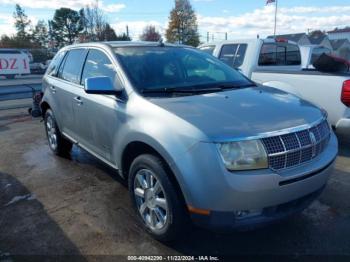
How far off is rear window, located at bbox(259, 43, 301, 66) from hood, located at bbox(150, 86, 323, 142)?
4091 millimetres

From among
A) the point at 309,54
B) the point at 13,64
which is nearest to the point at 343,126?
the point at 309,54

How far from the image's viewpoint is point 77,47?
16.6ft

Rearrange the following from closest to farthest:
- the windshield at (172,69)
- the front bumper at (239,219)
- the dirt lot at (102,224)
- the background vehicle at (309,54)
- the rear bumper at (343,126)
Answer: the front bumper at (239,219) → the dirt lot at (102,224) → the windshield at (172,69) → the rear bumper at (343,126) → the background vehicle at (309,54)

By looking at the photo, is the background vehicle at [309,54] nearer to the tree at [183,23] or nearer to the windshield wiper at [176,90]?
the windshield wiper at [176,90]

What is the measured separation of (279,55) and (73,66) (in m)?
4.94

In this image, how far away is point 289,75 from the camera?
605 cm

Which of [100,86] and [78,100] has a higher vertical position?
[100,86]

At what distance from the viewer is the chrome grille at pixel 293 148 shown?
2.70 metres

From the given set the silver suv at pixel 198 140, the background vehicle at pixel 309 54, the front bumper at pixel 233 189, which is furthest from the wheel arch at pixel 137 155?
the background vehicle at pixel 309 54

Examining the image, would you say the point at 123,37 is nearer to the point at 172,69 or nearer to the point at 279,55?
the point at 279,55

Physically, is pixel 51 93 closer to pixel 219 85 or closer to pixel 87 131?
pixel 87 131

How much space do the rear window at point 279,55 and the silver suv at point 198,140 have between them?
342 centimetres

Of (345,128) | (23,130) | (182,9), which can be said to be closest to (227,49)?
(345,128)

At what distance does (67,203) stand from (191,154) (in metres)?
2.15
